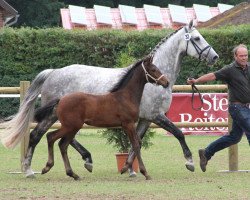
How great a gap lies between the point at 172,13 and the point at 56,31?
908 inches

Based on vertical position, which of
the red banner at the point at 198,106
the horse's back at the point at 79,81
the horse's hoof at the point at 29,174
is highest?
the horse's back at the point at 79,81

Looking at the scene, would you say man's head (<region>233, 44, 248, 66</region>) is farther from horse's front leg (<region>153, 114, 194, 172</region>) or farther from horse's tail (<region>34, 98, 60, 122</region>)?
horse's tail (<region>34, 98, 60, 122</region>)

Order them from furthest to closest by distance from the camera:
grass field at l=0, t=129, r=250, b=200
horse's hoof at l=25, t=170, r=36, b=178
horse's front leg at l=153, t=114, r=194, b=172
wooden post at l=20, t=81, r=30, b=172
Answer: wooden post at l=20, t=81, r=30, b=172
horse's hoof at l=25, t=170, r=36, b=178
horse's front leg at l=153, t=114, r=194, b=172
grass field at l=0, t=129, r=250, b=200

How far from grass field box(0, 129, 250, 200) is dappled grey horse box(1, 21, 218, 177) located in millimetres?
445

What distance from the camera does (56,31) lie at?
103ft

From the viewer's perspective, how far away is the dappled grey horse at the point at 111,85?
14.5 meters

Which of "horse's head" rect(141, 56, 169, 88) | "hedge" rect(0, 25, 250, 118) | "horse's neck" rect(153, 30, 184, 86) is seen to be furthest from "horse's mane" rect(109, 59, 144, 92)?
"hedge" rect(0, 25, 250, 118)

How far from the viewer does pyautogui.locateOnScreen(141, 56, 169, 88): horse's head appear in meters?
13.8

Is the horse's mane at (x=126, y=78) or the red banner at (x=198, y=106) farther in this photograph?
the red banner at (x=198, y=106)

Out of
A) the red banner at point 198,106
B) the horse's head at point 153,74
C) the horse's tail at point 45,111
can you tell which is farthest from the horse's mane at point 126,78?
the red banner at point 198,106

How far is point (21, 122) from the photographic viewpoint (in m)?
14.8

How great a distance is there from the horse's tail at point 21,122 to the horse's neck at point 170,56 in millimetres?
1962

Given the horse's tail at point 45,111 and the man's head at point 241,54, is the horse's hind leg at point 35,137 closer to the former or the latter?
the horse's tail at point 45,111

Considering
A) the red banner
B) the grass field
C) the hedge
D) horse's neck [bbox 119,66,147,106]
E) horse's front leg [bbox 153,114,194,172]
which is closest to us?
the grass field
